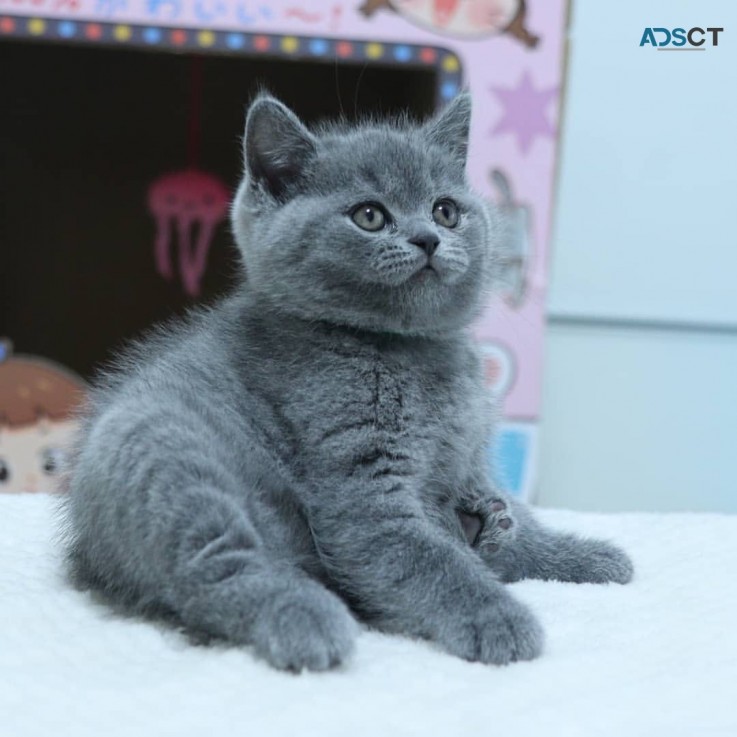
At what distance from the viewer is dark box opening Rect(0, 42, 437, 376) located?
2621mm

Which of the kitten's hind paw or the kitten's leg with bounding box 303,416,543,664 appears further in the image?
the kitten's hind paw

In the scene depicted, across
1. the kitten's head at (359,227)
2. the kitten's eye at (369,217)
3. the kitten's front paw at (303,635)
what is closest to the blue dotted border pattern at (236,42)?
the kitten's head at (359,227)

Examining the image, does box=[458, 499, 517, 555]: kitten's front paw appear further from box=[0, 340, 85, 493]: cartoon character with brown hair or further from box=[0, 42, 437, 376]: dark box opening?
box=[0, 42, 437, 376]: dark box opening

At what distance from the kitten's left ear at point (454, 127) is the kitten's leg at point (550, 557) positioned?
1.34 ft

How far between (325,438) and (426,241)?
8.6 inches

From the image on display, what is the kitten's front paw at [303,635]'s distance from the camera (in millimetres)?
774

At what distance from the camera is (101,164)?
8.69 ft

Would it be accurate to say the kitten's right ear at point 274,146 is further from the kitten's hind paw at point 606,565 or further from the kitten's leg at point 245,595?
the kitten's hind paw at point 606,565

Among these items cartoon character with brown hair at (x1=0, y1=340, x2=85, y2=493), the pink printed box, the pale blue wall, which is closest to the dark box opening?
the pink printed box

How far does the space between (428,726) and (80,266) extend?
218cm

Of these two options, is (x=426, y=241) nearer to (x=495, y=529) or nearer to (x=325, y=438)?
(x=325, y=438)

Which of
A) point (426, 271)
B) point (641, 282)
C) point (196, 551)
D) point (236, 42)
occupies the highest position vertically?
point (236, 42)

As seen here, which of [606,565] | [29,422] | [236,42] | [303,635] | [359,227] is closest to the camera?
[303,635]

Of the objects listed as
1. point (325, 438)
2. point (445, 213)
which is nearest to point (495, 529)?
point (325, 438)
